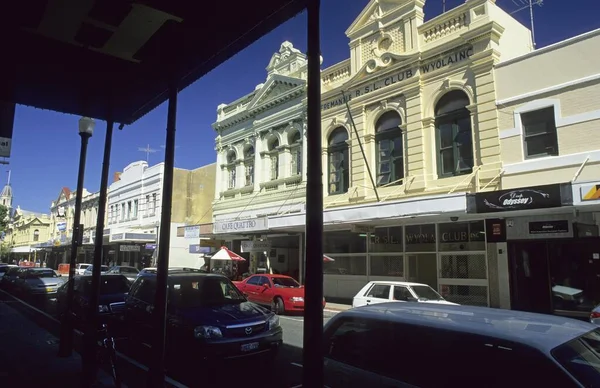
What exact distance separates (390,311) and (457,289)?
46.3 ft

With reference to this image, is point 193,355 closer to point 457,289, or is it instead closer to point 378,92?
point 457,289

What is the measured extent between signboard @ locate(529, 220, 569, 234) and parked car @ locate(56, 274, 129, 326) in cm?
1333

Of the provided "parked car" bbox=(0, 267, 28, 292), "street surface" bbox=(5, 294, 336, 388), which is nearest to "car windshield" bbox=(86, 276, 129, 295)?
"street surface" bbox=(5, 294, 336, 388)

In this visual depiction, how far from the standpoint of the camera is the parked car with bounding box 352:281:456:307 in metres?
13.0

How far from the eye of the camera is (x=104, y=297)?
12.7 m

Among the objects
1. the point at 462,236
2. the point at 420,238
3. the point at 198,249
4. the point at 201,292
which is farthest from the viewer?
the point at 198,249

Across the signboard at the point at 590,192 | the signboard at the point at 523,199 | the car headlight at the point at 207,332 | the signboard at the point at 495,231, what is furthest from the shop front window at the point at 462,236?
the car headlight at the point at 207,332

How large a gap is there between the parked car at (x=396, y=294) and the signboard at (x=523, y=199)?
10.2 feet

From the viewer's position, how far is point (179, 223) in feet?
124

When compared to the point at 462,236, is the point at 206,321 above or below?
below

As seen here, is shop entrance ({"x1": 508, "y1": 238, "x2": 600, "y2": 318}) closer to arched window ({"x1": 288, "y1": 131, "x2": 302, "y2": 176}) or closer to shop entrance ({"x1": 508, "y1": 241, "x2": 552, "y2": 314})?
shop entrance ({"x1": 508, "y1": 241, "x2": 552, "y2": 314})

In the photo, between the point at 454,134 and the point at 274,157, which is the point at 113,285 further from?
the point at 274,157

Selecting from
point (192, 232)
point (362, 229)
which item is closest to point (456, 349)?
point (362, 229)

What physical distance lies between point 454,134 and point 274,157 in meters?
11.4
